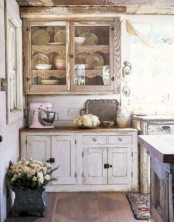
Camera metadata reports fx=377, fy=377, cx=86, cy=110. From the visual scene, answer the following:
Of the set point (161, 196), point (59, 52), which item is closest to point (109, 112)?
point (59, 52)

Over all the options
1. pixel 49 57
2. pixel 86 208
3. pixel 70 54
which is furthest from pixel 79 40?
pixel 86 208

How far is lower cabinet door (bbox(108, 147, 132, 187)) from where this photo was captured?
15.6 feet

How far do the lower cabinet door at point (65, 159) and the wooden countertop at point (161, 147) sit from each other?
1.81 metres

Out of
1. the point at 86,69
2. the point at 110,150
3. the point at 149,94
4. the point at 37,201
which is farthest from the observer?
the point at 149,94

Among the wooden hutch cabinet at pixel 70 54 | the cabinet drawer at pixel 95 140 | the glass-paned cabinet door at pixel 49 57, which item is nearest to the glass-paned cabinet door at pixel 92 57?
the wooden hutch cabinet at pixel 70 54

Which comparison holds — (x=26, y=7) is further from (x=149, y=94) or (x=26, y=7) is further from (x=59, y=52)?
(x=149, y=94)

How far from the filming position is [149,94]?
5.40 meters

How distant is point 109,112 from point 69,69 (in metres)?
0.86

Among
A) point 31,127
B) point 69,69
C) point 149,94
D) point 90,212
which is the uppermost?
point 69,69

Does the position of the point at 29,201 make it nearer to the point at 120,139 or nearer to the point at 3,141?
the point at 3,141

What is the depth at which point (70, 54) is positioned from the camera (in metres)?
5.02

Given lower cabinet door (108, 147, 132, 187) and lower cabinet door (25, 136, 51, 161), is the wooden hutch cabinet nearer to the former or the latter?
lower cabinet door (25, 136, 51, 161)

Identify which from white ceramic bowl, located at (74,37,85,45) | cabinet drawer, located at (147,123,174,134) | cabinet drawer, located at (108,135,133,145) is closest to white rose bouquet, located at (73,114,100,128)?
cabinet drawer, located at (108,135,133,145)

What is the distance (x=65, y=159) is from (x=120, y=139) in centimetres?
74
